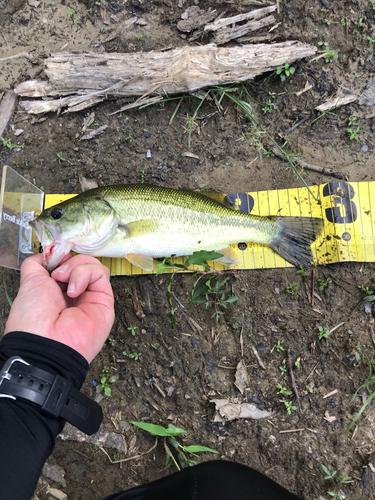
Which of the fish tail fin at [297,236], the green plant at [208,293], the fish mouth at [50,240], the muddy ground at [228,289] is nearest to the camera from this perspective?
the fish mouth at [50,240]

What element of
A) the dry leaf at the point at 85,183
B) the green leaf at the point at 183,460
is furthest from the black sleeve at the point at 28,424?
the dry leaf at the point at 85,183

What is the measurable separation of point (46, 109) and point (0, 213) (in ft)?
5.51

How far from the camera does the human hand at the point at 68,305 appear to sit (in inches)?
107

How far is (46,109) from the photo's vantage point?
14.6 feet

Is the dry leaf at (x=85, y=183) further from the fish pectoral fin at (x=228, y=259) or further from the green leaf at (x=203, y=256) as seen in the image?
the fish pectoral fin at (x=228, y=259)

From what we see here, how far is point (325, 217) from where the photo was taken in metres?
4.19

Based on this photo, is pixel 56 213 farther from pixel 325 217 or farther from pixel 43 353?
pixel 325 217

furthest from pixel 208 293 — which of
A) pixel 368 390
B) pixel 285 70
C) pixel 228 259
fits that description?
pixel 285 70

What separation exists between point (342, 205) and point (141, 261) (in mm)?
2629

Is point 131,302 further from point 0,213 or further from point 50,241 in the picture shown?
point 0,213

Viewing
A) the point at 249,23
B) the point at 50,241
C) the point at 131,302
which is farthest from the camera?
the point at 249,23

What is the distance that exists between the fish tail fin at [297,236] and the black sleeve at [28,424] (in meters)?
2.66

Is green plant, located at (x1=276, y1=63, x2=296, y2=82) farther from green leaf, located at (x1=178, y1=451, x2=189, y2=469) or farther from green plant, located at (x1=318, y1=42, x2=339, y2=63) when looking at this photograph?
green leaf, located at (x1=178, y1=451, x2=189, y2=469)

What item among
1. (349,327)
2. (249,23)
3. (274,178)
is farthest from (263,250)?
(249,23)
